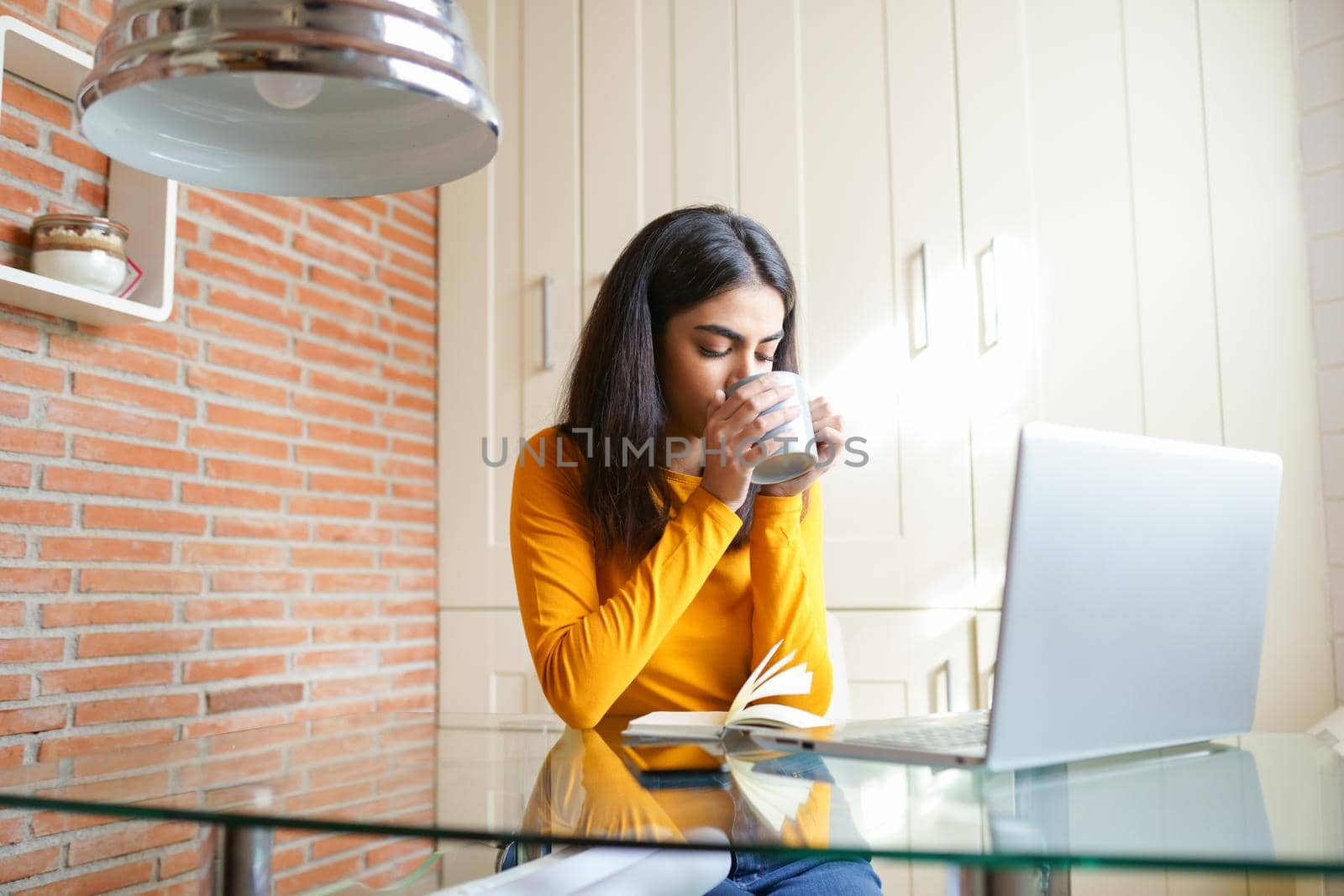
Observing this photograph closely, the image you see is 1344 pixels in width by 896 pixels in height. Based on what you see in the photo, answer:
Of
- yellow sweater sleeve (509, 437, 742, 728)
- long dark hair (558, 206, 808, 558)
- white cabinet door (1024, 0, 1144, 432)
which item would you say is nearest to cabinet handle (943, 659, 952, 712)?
white cabinet door (1024, 0, 1144, 432)

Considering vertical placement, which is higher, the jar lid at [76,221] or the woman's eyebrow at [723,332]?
the jar lid at [76,221]

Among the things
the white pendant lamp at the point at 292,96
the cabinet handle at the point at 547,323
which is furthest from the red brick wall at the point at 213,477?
the white pendant lamp at the point at 292,96

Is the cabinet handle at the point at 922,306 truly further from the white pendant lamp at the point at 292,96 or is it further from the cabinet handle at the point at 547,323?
the white pendant lamp at the point at 292,96

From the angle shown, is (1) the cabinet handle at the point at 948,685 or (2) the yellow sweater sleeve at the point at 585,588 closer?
(2) the yellow sweater sleeve at the point at 585,588

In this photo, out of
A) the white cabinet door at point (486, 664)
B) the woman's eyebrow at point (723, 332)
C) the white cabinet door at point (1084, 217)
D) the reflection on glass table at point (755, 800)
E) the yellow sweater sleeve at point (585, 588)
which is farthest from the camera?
the white cabinet door at point (486, 664)

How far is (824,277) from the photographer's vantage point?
2475 mm

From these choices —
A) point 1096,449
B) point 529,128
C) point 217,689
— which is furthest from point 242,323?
point 1096,449

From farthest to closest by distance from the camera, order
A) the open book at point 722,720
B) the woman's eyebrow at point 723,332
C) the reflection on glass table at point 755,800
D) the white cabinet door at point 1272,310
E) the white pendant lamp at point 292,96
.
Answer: the white cabinet door at point 1272,310, the woman's eyebrow at point 723,332, the open book at point 722,720, the white pendant lamp at point 292,96, the reflection on glass table at point 755,800

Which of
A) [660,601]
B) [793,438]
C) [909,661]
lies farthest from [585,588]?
[909,661]

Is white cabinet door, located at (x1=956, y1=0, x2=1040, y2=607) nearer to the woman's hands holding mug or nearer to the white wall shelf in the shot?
the woman's hands holding mug

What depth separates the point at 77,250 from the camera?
65.7 inches

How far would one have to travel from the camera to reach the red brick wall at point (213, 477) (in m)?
1.70

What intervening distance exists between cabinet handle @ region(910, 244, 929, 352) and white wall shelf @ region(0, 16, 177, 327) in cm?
150

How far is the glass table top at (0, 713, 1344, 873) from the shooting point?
612 millimetres
